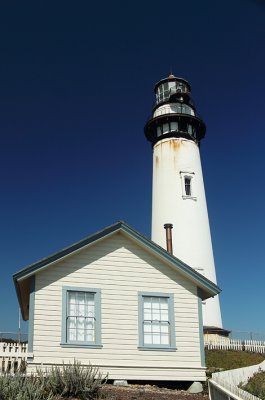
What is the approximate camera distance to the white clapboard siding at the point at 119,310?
584 inches

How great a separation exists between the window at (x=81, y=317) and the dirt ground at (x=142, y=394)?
63.6 inches

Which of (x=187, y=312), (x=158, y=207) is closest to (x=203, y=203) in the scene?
(x=158, y=207)

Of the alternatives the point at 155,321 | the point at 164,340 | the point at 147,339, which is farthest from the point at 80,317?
the point at 164,340

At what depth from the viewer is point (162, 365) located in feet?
50.6

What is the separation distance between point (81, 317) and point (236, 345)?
61.5 ft

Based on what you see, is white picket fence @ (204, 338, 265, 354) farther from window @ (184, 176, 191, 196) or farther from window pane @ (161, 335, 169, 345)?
window pane @ (161, 335, 169, 345)

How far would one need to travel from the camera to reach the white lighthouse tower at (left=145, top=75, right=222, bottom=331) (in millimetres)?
31828

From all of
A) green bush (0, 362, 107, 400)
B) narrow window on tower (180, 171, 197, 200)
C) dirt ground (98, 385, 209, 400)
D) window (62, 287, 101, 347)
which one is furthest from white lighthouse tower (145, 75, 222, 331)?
green bush (0, 362, 107, 400)

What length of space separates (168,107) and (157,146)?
3342 mm

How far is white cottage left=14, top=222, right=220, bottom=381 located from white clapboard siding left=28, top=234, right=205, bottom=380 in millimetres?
27

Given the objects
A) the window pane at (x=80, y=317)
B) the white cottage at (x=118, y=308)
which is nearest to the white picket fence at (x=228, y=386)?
the white cottage at (x=118, y=308)

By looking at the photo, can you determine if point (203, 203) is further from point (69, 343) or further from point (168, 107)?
point (69, 343)

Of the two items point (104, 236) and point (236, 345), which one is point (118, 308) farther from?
point (236, 345)

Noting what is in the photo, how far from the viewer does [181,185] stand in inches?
1328
